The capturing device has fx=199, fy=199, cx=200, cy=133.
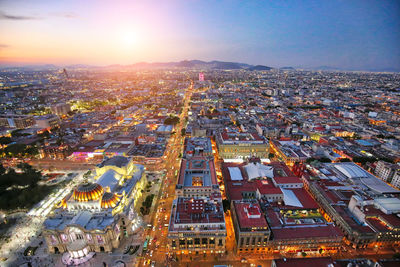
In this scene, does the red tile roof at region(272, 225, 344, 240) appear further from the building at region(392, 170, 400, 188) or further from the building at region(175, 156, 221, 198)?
the building at region(392, 170, 400, 188)

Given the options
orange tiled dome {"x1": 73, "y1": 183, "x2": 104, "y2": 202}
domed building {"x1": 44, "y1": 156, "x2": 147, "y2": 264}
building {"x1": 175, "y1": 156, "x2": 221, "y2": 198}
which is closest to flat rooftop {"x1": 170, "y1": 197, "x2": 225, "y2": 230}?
building {"x1": 175, "y1": 156, "x2": 221, "y2": 198}

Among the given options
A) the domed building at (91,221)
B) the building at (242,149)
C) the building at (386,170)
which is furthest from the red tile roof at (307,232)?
the building at (386,170)

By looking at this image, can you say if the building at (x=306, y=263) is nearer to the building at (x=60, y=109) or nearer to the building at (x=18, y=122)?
the building at (x=18, y=122)

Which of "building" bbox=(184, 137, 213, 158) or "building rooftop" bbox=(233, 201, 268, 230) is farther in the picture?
"building" bbox=(184, 137, 213, 158)

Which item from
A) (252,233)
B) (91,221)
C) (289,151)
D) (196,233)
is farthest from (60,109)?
(252,233)

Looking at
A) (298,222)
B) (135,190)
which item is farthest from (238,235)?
(135,190)
